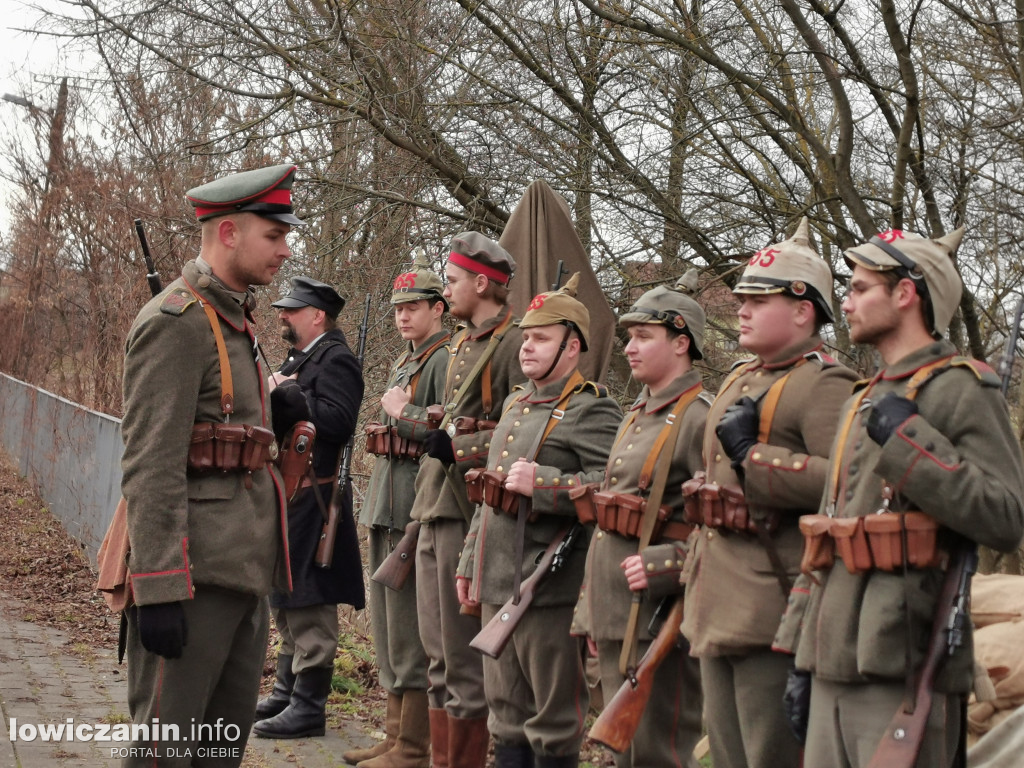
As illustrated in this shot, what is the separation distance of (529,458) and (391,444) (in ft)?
4.45

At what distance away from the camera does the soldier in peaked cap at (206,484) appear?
3.58m

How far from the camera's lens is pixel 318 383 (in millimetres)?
6535

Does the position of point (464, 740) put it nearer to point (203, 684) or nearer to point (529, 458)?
point (529, 458)

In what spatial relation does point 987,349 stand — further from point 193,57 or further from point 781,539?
point 193,57

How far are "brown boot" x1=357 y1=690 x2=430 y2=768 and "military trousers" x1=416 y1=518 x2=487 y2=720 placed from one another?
23cm

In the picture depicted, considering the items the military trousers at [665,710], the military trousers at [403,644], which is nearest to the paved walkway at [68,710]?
the military trousers at [403,644]

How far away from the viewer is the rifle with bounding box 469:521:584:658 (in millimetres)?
4684

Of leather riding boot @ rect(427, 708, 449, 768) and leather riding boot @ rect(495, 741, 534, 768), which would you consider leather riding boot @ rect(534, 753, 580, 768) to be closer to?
leather riding boot @ rect(495, 741, 534, 768)

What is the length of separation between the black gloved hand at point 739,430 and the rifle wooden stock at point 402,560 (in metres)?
2.30

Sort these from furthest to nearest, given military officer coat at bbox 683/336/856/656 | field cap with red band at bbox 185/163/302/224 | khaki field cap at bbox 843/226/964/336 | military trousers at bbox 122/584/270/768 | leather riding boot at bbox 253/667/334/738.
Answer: leather riding boot at bbox 253/667/334/738 → field cap with red band at bbox 185/163/302/224 → military officer coat at bbox 683/336/856/656 → military trousers at bbox 122/584/270/768 → khaki field cap at bbox 843/226/964/336

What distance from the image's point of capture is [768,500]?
3797mm

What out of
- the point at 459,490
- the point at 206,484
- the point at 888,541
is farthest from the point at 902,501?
the point at 459,490

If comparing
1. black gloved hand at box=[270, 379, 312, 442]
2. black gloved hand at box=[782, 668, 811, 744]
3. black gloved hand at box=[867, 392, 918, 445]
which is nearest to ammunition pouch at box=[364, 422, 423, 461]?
black gloved hand at box=[270, 379, 312, 442]

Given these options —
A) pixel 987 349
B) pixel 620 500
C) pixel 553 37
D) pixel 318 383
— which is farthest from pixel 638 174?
pixel 620 500
